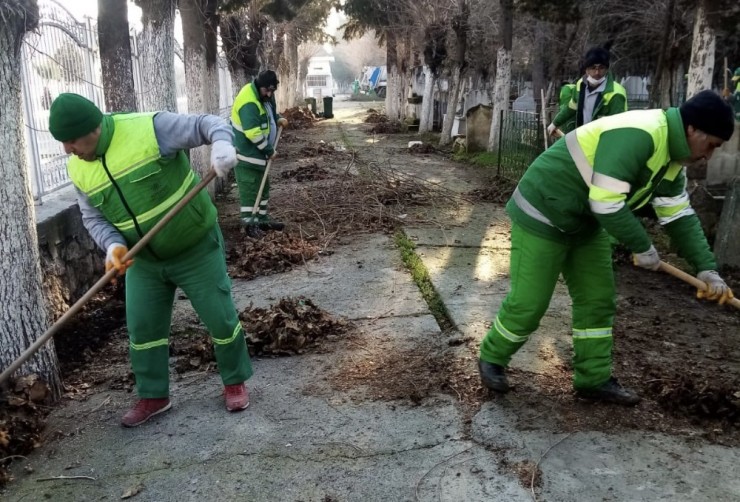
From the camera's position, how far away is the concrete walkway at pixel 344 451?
9.18ft

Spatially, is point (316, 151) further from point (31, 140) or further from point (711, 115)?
point (711, 115)

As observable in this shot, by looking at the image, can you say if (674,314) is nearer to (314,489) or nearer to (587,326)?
(587,326)

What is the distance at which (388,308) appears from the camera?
200 inches

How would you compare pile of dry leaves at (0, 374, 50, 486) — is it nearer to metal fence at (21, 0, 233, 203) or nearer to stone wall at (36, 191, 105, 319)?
stone wall at (36, 191, 105, 319)

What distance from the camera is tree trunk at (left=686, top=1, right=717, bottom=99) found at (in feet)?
24.5

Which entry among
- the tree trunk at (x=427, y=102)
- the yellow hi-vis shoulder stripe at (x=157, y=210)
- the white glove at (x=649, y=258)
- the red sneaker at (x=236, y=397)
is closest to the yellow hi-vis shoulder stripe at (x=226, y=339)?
the red sneaker at (x=236, y=397)

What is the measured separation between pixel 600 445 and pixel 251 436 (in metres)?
1.69

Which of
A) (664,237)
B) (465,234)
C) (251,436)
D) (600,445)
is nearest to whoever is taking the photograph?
(600,445)

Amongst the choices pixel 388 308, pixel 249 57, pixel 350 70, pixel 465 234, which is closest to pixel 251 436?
pixel 388 308

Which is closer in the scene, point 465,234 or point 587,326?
point 587,326

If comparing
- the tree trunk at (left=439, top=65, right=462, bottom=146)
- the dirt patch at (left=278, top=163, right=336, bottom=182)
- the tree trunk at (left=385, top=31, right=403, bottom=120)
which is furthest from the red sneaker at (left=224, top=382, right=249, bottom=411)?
the tree trunk at (left=385, top=31, right=403, bottom=120)

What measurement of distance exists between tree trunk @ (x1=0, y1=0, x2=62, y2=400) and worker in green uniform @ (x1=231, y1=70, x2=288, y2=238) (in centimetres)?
348

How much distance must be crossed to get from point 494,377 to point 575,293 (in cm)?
62

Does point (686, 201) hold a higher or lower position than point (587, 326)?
higher
